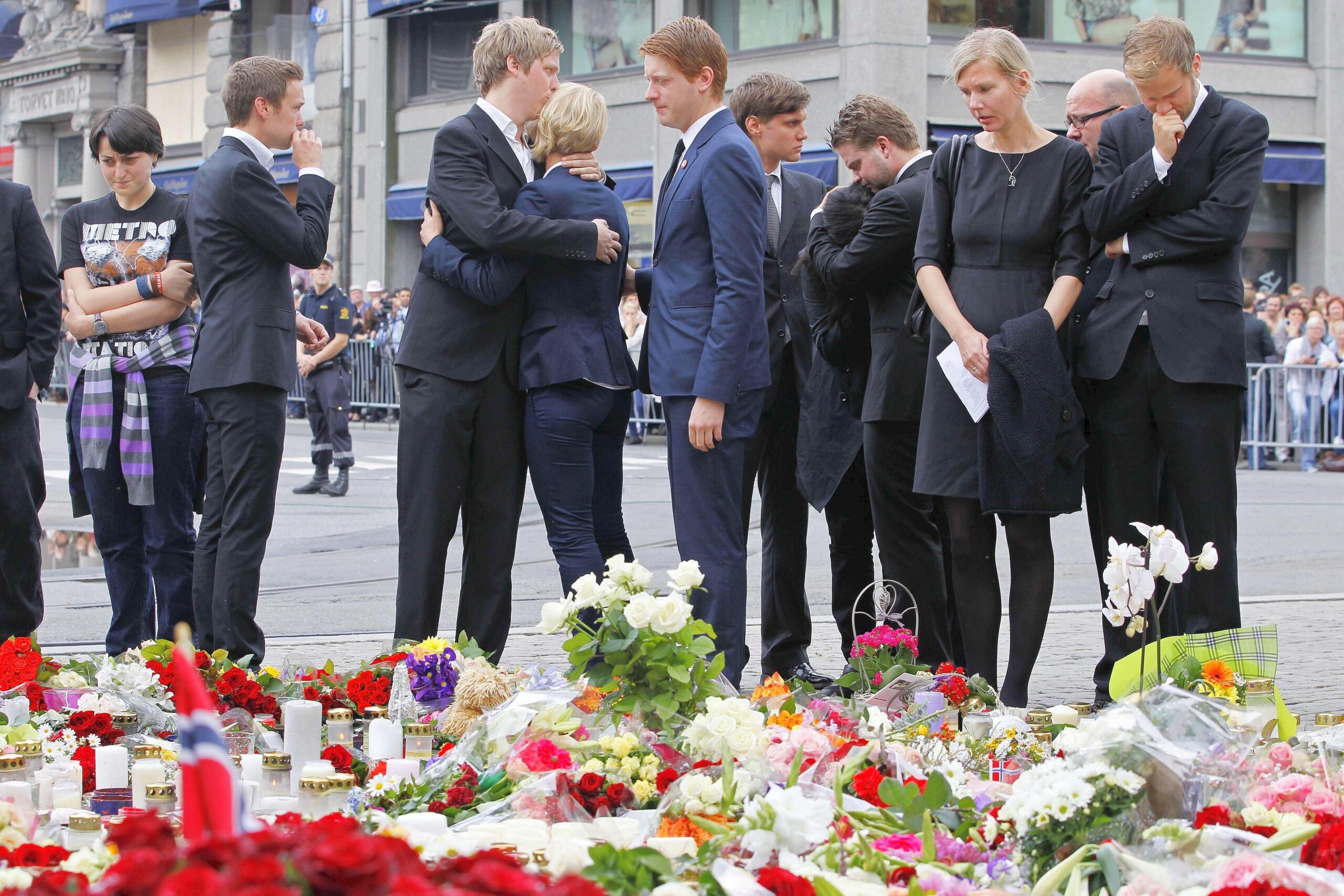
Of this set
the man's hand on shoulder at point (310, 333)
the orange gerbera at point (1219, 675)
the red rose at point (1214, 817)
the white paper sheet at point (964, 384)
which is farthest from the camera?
the man's hand on shoulder at point (310, 333)

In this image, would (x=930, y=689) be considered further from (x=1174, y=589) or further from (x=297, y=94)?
(x=297, y=94)

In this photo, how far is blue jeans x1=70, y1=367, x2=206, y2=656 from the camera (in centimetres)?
616

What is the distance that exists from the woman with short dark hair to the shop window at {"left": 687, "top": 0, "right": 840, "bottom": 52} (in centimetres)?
1919

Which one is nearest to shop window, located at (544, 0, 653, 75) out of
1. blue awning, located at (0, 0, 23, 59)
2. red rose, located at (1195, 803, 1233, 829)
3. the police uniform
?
the police uniform

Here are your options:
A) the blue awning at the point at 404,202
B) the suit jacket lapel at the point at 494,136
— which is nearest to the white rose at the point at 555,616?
the suit jacket lapel at the point at 494,136

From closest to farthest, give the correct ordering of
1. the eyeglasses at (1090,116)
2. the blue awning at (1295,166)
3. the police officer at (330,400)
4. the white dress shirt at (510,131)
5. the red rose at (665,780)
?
the red rose at (665,780)
the white dress shirt at (510,131)
the eyeglasses at (1090,116)
the police officer at (330,400)
the blue awning at (1295,166)

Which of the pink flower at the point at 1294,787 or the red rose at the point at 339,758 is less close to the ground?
the pink flower at the point at 1294,787

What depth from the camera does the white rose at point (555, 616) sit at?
152 inches

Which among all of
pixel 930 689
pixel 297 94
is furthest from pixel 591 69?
pixel 930 689

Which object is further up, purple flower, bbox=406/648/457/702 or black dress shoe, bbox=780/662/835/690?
purple flower, bbox=406/648/457/702

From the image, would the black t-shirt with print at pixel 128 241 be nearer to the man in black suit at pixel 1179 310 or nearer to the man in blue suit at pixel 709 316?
the man in blue suit at pixel 709 316

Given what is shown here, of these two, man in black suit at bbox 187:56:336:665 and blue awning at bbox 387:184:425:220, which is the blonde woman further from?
blue awning at bbox 387:184:425:220

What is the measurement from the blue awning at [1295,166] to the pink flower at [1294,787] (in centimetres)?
2273

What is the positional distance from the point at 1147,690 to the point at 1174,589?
2193 mm
